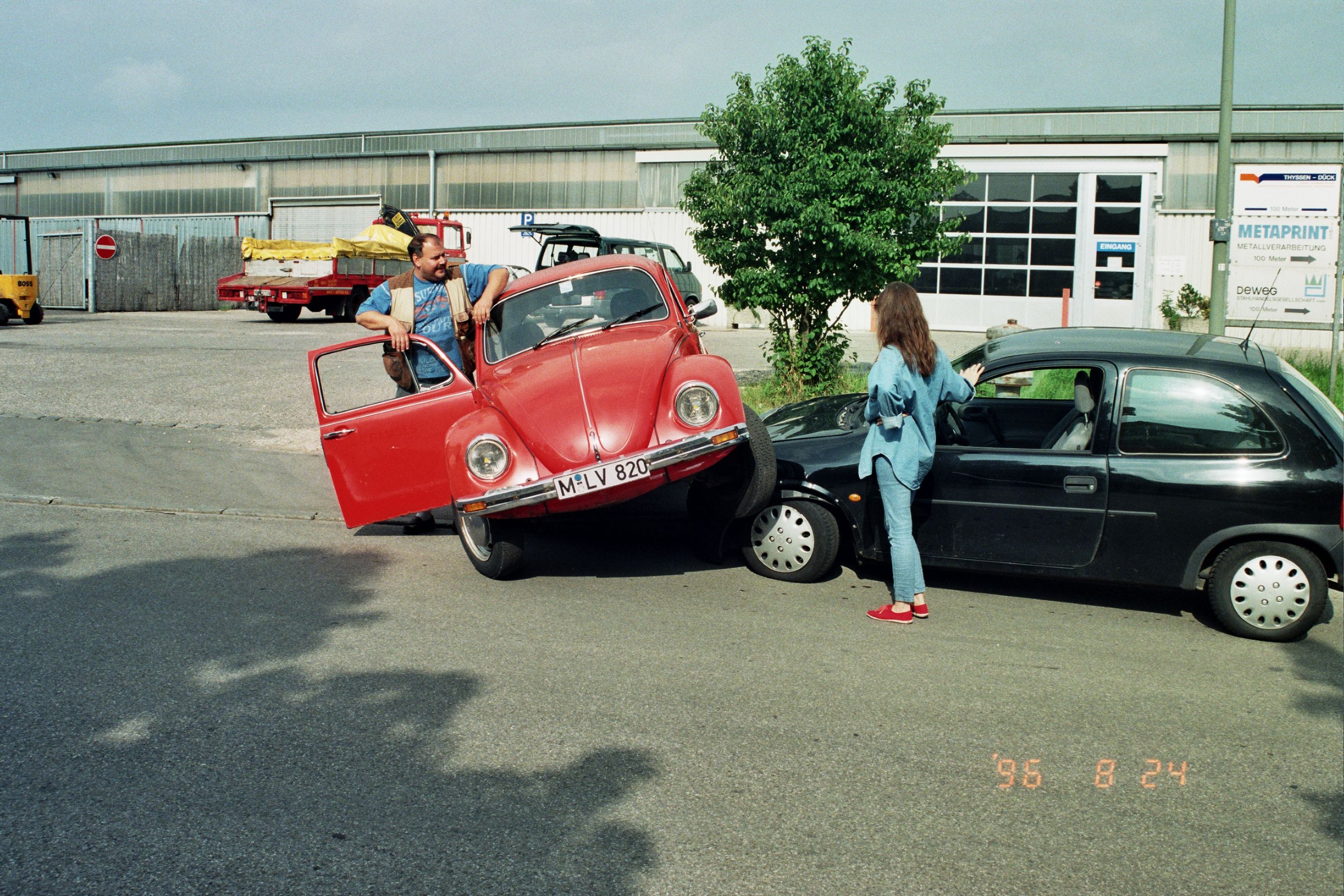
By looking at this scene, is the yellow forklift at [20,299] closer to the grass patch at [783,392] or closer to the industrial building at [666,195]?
the industrial building at [666,195]

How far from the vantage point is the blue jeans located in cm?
566

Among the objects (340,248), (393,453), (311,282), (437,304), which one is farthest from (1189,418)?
(340,248)

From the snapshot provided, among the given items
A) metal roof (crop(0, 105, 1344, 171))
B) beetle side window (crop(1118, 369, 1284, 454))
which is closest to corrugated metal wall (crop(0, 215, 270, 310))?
metal roof (crop(0, 105, 1344, 171))

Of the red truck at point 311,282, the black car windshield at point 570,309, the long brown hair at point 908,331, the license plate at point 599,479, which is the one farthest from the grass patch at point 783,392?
the red truck at point 311,282

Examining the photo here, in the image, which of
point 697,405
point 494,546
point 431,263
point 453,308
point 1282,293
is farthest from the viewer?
point 1282,293

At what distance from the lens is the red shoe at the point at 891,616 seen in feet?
18.5

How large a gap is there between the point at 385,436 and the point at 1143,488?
14.5ft

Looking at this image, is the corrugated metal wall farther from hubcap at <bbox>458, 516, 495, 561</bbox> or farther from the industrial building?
hubcap at <bbox>458, 516, 495, 561</bbox>

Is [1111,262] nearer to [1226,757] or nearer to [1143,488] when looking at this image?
[1143,488]

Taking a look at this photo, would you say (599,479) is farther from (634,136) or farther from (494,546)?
(634,136)

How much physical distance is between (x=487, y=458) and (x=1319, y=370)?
13.1m

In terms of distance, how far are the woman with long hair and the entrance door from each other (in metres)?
32.1

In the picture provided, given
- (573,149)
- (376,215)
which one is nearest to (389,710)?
(573,149)

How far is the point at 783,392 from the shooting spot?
12.8m
